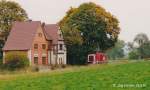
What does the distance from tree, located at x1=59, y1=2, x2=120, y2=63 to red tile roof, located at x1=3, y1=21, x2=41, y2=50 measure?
30.4ft

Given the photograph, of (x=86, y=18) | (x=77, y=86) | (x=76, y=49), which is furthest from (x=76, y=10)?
(x=77, y=86)

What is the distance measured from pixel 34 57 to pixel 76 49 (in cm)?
1096

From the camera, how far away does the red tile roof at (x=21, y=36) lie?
78.9 meters

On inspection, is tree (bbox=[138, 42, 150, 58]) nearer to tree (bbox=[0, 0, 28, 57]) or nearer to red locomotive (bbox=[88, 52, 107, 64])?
tree (bbox=[0, 0, 28, 57])

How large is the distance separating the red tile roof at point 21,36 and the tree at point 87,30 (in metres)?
9.25

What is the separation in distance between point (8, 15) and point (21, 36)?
52.0 ft

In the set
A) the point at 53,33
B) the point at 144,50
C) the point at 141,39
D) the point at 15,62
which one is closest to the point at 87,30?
the point at 53,33

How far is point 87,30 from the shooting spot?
9281 cm

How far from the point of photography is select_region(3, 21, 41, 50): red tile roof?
78875 mm

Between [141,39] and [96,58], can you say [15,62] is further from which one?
[141,39]

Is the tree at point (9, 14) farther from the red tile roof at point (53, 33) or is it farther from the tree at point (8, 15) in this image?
the red tile roof at point (53, 33)

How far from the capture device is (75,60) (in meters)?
91.1

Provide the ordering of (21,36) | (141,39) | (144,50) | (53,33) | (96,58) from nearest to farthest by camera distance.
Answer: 1. (21,36)
2. (96,58)
3. (53,33)
4. (144,50)
5. (141,39)

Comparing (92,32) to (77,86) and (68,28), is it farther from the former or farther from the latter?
(77,86)
